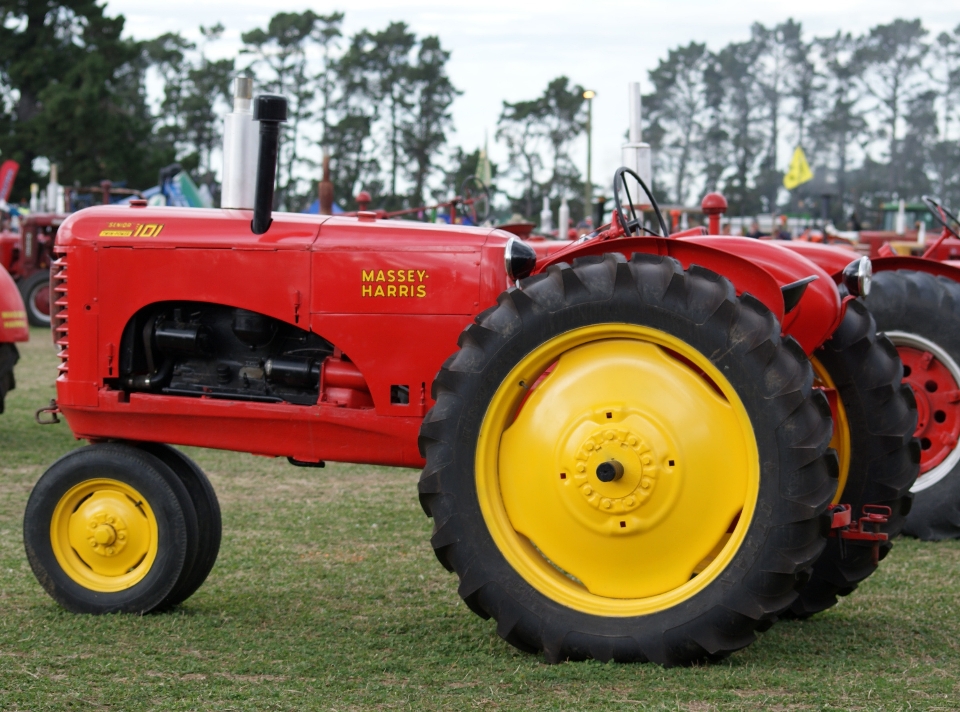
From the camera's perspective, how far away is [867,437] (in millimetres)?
3840

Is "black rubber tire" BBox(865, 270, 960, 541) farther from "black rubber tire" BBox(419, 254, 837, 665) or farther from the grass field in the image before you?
"black rubber tire" BBox(419, 254, 837, 665)

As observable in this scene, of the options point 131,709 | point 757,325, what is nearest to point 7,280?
point 131,709

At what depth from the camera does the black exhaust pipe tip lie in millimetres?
3836

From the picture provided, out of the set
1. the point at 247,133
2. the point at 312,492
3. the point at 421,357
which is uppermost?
the point at 247,133

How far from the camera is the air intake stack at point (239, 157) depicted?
425 cm

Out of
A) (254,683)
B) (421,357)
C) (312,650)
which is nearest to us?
(254,683)

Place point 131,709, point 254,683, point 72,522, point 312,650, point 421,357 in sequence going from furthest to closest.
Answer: point 72,522 → point 421,357 → point 312,650 → point 254,683 → point 131,709

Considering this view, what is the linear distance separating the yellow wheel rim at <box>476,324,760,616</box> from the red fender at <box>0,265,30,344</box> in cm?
537

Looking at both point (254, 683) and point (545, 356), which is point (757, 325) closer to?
point (545, 356)

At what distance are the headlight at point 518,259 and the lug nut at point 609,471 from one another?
623 millimetres

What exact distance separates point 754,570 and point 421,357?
123cm

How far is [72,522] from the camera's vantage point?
13.3 ft

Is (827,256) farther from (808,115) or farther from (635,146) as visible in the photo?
(808,115)

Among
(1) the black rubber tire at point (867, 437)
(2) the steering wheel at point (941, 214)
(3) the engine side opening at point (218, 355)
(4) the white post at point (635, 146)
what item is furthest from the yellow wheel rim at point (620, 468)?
(2) the steering wheel at point (941, 214)
